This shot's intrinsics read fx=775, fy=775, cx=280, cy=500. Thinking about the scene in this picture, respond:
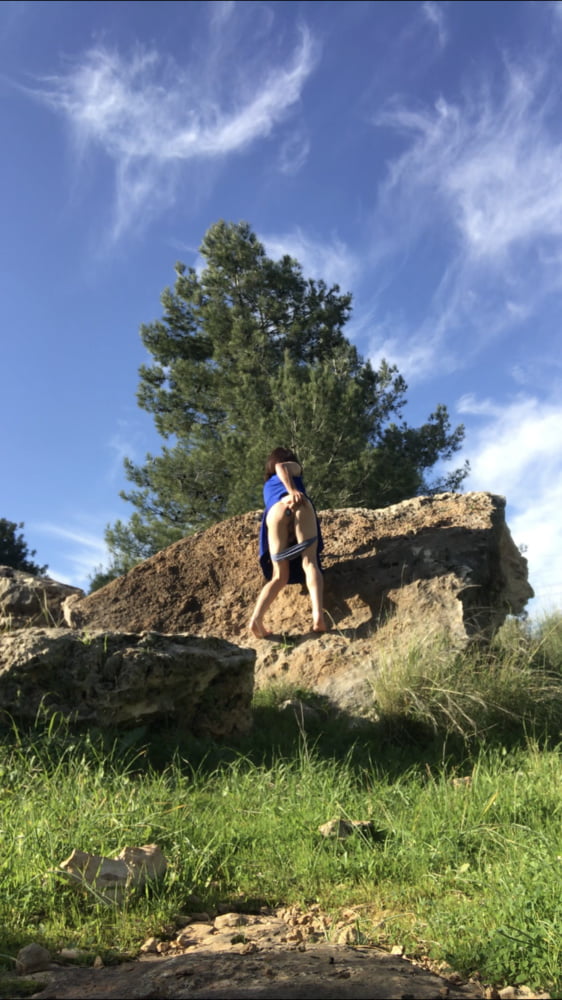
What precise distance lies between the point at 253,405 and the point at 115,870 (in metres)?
15.2

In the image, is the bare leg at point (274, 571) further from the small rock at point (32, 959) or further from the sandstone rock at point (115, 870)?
the small rock at point (32, 959)

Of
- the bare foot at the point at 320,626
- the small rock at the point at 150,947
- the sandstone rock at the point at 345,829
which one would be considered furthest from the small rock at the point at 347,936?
the bare foot at the point at 320,626

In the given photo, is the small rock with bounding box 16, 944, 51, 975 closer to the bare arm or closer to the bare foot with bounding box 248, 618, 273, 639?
the bare foot with bounding box 248, 618, 273, 639

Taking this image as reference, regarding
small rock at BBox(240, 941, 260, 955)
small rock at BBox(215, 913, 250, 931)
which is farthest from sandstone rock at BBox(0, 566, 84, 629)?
small rock at BBox(240, 941, 260, 955)

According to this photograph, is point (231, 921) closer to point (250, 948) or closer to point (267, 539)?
point (250, 948)

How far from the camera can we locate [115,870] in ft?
9.68

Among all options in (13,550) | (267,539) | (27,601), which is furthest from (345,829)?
(13,550)

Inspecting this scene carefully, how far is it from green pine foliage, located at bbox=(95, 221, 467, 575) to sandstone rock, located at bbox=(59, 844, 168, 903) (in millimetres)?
12939

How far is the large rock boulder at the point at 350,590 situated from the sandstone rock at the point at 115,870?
357 centimetres

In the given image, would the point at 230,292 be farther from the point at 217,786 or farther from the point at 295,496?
the point at 217,786

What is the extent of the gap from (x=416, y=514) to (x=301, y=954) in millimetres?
6608

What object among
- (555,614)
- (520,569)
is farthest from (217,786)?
(555,614)

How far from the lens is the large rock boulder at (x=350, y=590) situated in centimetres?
711

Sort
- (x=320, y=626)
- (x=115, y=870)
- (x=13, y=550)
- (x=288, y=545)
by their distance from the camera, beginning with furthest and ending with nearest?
(x=13, y=550) → (x=288, y=545) → (x=320, y=626) → (x=115, y=870)
